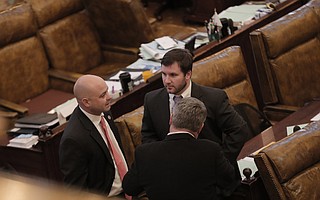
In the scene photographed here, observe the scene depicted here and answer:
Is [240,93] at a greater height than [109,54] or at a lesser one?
greater

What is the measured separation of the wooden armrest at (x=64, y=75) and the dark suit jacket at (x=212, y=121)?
2.14 m

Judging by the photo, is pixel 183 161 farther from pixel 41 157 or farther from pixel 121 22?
pixel 121 22

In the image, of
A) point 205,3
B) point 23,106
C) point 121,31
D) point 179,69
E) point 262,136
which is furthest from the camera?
point 205,3

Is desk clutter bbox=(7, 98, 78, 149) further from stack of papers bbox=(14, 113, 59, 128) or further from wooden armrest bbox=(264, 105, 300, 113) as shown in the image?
wooden armrest bbox=(264, 105, 300, 113)

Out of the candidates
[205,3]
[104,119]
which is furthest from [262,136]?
[205,3]

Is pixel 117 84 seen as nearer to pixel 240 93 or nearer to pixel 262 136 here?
pixel 240 93

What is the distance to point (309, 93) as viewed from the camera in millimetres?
4414

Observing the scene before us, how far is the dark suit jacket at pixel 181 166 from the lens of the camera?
8.26ft

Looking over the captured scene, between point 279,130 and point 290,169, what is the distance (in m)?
0.85

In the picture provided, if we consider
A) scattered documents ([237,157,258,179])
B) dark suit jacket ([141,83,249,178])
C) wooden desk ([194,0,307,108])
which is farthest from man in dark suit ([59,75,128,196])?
wooden desk ([194,0,307,108])

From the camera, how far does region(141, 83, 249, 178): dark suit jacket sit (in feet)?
9.89

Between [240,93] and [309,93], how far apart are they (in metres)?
0.78

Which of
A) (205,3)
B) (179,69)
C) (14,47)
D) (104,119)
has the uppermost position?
(179,69)

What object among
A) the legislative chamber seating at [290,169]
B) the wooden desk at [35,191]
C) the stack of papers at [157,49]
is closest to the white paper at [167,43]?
the stack of papers at [157,49]
